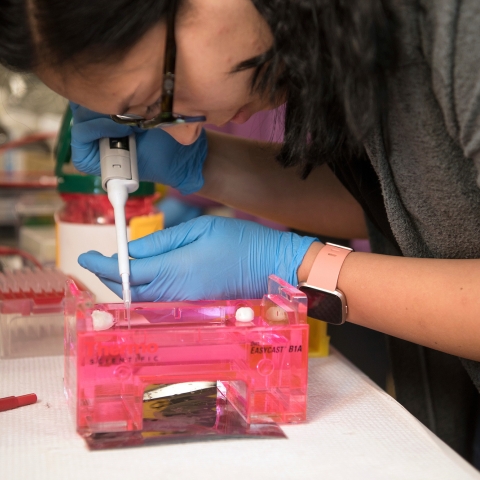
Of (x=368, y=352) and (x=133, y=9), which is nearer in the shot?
(x=133, y=9)

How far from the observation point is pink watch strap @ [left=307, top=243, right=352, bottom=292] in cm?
77

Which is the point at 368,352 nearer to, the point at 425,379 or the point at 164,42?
the point at 425,379

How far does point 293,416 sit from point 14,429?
30 cm

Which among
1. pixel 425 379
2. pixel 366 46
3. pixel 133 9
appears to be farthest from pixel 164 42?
pixel 425 379

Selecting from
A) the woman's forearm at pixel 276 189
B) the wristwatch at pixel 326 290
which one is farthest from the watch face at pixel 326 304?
the woman's forearm at pixel 276 189

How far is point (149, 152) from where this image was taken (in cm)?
100

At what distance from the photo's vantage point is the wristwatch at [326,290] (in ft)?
2.52

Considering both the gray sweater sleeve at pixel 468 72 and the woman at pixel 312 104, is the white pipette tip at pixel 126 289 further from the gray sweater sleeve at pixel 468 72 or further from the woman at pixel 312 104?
the gray sweater sleeve at pixel 468 72

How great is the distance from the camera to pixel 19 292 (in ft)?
3.04

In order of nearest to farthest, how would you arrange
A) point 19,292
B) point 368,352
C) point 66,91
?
point 66,91 → point 19,292 → point 368,352

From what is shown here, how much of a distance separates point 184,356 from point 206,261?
0.17 metres

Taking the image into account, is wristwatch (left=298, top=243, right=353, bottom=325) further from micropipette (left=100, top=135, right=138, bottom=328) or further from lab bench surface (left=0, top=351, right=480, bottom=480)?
micropipette (left=100, top=135, right=138, bottom=328)

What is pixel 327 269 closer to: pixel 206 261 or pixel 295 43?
pixel 206 261

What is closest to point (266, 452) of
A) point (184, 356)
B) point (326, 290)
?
point (184, 356)
